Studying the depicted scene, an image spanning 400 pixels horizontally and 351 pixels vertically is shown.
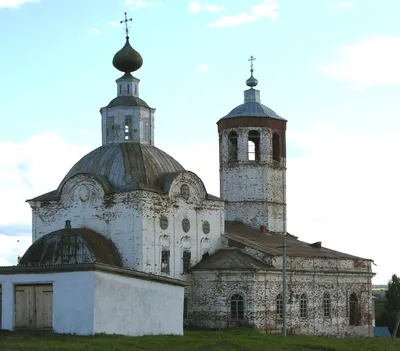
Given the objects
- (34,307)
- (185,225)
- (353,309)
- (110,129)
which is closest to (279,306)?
(185,225)

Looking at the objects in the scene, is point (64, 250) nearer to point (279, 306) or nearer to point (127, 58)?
point (127, 58)

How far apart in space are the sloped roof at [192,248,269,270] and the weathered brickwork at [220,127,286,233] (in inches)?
315

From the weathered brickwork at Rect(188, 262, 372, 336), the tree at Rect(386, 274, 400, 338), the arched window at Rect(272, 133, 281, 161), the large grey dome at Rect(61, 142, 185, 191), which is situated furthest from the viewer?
the tree at Rect(386, 274, 400, 338)

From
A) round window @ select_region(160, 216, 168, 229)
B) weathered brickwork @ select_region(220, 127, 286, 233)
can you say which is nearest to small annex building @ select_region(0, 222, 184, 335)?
round window @ select_region(160, 216, 168, 229)

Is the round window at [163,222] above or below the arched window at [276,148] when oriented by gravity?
below

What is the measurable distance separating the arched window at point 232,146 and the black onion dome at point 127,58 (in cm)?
888

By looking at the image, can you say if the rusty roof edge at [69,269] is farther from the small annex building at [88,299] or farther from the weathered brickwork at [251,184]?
the weathered brickwork at [251,184]

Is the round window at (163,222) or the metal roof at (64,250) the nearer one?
the metal roof at (64,250)

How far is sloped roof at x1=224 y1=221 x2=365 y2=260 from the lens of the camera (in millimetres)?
34272

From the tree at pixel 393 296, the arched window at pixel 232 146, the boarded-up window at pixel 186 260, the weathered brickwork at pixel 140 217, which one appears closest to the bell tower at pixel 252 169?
the arched window at pixel 232 146

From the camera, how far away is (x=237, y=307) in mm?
31953

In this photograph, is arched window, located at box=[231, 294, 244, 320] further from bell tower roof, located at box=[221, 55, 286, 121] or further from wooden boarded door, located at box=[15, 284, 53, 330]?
bell tower roof, located at box=[221, 55, 286, 121]

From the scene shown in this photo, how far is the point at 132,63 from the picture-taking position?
34.2 m

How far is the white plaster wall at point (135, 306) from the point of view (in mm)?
22656
